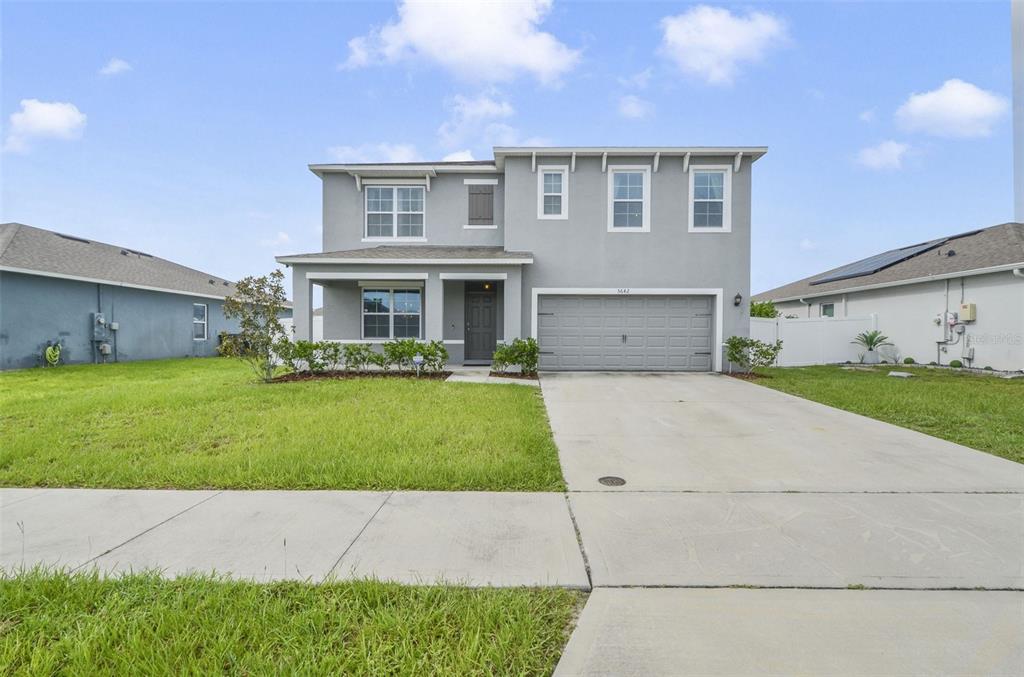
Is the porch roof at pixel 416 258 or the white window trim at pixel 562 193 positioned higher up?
the white window trim at pixel 562 193

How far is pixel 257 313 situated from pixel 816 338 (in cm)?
1690

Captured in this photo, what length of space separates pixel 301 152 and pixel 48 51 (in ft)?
19.2

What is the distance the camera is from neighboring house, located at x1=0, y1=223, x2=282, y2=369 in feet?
41.1

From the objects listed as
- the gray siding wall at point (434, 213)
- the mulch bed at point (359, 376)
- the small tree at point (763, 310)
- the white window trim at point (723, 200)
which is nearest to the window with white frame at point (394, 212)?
the gray siding wall at point (434, 213)

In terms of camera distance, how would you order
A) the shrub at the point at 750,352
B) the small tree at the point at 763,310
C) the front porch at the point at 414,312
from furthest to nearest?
the small tree at the point at 763,310, the front porch at the point at 414,312, the shrub at the point at 750,352

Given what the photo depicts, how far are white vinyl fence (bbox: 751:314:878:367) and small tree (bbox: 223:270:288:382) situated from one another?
13880 millimetres

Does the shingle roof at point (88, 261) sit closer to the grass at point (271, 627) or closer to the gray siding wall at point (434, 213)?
the gray siding wall at point (434, 213)

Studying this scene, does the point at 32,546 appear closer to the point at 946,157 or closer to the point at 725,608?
the point at 725,608

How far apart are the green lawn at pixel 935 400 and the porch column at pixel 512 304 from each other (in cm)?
620

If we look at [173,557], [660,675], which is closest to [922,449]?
[660,675]

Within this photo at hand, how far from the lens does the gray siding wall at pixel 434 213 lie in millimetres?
13406

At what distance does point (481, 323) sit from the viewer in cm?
1344

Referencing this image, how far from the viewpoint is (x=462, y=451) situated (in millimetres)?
4711

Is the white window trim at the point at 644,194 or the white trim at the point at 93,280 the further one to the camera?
the white trim at the point at 93,280
